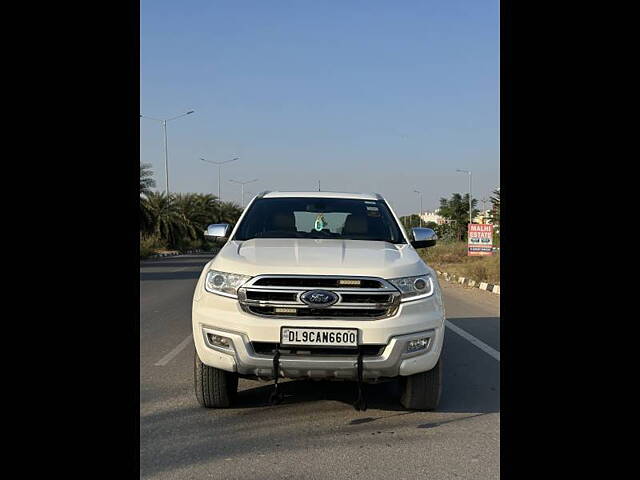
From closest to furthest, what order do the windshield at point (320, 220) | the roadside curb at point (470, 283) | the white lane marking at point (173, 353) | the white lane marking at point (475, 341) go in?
1. the windshield at point (320, 220)
2. the white lane marking at point (173, 353)
3. the white lane marking at point (475, 341)
4. the roadside curb at point (470, 283)

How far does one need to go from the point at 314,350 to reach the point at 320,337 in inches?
4.1

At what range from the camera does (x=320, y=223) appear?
557 centimetres

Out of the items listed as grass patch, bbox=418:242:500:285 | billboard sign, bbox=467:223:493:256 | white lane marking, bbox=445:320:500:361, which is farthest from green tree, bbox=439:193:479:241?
white lane marking, bbox=445:320:500:361

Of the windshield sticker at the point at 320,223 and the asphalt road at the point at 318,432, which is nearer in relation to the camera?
the asphalt road at the point at 318,432

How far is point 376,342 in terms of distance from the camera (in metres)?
3.95

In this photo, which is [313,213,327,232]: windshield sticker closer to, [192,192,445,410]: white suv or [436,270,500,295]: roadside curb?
[192,192,445,410]: white suv

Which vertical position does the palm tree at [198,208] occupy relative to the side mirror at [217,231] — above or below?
above

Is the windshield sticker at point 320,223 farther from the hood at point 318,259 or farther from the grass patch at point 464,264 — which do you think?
the grass patch at point 464,264

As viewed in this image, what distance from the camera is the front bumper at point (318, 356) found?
154 inches

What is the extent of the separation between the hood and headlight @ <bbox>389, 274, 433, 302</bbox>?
0.04 metres

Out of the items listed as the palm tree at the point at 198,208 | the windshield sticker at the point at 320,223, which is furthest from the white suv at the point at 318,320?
the palm tree at the point at 198,208
